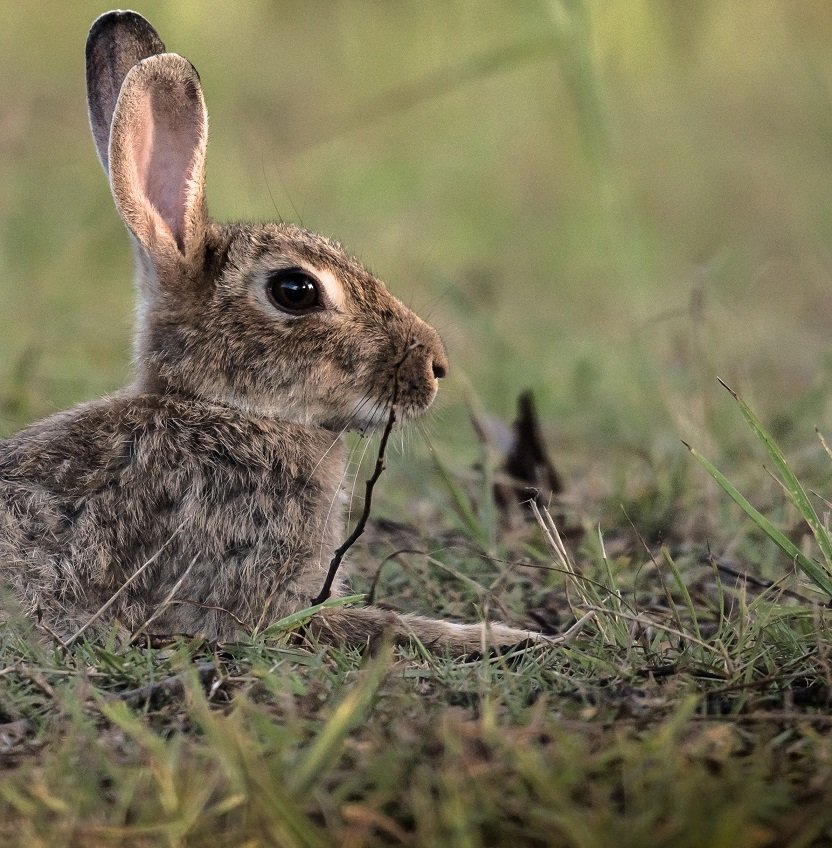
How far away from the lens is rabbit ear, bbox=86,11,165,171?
4.58m

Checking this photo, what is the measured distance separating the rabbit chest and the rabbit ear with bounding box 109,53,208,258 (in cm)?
63

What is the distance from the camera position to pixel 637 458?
548 centimetres

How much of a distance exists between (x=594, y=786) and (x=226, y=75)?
8.46 meters

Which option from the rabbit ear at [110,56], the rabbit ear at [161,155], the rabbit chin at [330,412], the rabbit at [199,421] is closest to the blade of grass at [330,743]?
the rabbit at [199,421]

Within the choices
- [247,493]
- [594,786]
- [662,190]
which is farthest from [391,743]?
[662,190]

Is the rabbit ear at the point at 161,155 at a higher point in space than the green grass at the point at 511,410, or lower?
higher

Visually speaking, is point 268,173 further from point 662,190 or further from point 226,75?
point 662,190

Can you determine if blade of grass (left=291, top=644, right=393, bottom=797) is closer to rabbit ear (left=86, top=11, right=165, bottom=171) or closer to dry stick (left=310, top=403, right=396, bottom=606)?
dry stick (left=310, top=403, right=396, bottom=606)

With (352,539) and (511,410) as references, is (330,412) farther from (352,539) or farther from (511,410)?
(511,410)

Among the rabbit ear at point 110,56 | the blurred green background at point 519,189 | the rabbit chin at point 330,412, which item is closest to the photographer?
the rabbit chin at point 330,412

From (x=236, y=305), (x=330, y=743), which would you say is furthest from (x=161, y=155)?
(x=330, y=743)

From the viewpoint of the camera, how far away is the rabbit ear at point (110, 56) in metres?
4.58

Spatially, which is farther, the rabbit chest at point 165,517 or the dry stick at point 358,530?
the rabbit chest at point 165,517

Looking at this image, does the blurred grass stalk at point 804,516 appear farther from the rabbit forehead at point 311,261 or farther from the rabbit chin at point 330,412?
the rabbit forehead at point 311,261
